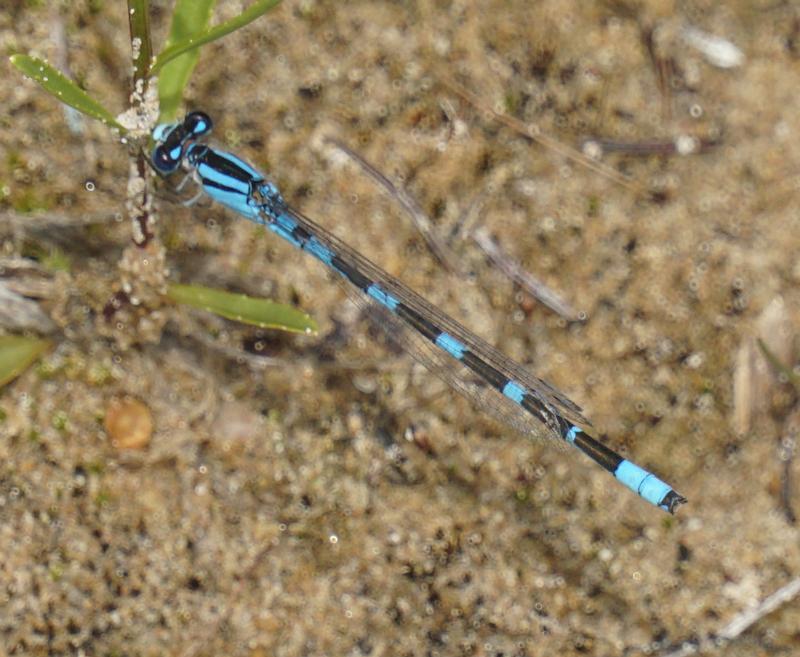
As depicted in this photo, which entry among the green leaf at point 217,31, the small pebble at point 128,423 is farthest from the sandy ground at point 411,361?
the green leaf at point 217,31

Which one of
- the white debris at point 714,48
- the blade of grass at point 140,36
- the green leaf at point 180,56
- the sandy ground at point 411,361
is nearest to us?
the blade of grass at point 140,36

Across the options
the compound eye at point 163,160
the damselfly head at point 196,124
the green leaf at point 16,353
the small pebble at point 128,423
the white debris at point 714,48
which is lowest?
the small pebble at point 128,423

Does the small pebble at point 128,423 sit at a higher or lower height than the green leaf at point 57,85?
lower

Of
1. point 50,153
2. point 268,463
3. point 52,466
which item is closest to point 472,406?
point 268,463

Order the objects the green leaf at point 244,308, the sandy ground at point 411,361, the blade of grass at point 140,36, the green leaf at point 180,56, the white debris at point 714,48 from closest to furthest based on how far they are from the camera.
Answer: the blade of grass at point 140,36
the green leaf at point 180,56
the green leaf at point 244,308
the sandy ground at point 411,361
the white debris at point 714,48

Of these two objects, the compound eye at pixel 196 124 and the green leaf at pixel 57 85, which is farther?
the compound eye at pixel 196 124

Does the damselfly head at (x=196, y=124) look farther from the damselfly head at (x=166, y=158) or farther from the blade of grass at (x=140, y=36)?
the blade of grass at (x=140, y=36)

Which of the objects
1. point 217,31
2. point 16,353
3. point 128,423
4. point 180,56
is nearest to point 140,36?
point 217,31
